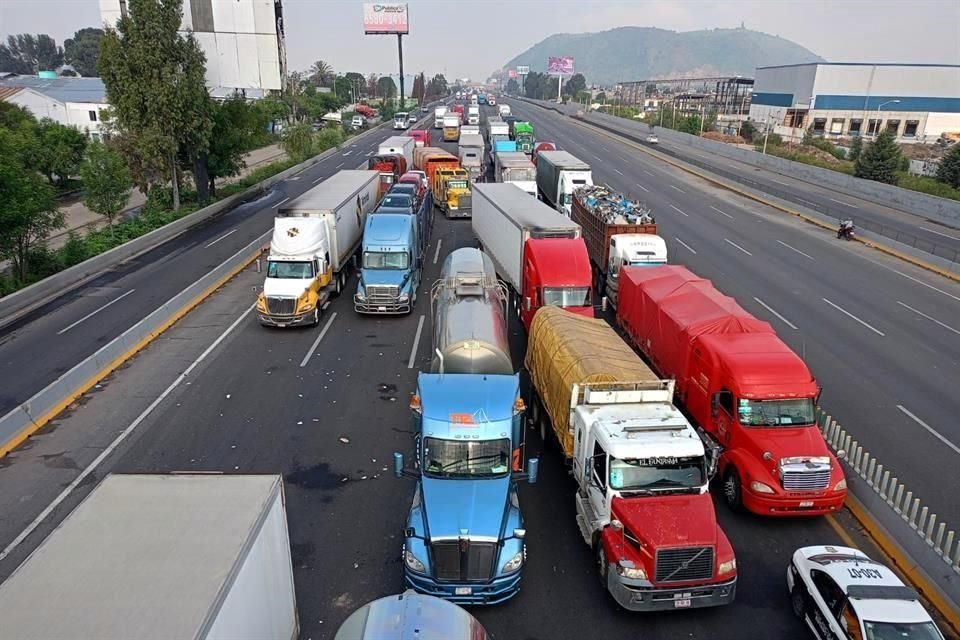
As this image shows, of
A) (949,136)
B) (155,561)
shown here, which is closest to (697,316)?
(155,561)

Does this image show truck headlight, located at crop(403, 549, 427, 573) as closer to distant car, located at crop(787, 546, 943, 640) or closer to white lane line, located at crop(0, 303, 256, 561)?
distant car, located at crop(787, 546, 943, 640)

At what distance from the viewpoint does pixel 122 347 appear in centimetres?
2066

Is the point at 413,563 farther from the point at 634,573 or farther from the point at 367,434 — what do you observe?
the point at 367,434

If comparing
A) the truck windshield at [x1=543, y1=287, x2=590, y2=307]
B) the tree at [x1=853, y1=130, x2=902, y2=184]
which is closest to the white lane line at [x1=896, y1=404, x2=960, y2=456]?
the truck windshield at [x1=543, y1=287, x2=590, y2=307]

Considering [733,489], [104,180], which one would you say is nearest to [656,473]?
[733,489]

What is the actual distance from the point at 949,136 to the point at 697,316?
4560 inches

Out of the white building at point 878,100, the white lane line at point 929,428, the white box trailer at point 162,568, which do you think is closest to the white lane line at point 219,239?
the white box trailer at point 162,568

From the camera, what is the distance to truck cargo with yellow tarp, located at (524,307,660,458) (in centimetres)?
1328

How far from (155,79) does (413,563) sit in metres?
39.3

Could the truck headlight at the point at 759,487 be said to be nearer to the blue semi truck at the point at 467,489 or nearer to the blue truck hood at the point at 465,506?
the blue semi truck at the point at 467,489

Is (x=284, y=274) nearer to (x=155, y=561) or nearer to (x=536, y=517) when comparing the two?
(x=536, y=517)

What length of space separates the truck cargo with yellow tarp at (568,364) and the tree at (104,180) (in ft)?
97.6

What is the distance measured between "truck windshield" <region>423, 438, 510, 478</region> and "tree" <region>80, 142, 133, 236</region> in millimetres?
32327

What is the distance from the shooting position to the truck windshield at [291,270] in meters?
23.5
